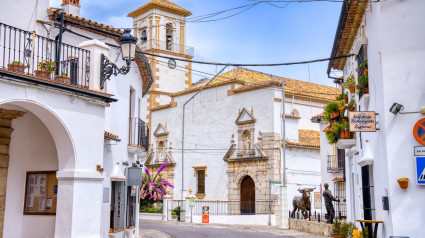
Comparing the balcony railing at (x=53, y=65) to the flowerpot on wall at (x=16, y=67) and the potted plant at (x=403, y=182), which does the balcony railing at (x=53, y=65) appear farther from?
the potted plant at (x=403, y=182)

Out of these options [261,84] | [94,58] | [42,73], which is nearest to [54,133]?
[42,73]

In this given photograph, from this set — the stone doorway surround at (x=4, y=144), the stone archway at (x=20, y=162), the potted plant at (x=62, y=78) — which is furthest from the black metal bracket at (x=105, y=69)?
the stone doorway surround at (x=4, y=144)

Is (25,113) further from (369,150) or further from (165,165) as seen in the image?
(165,165)

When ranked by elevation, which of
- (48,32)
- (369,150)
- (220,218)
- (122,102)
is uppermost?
(48,32)

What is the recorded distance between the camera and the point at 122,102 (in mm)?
15273

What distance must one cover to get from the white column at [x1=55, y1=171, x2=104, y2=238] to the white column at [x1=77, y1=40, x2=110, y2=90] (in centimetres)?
203

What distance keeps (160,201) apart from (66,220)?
885 inches

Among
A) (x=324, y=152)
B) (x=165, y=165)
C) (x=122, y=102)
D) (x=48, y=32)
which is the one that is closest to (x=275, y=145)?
(x=324, y=152)

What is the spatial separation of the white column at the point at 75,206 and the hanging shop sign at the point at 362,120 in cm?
568

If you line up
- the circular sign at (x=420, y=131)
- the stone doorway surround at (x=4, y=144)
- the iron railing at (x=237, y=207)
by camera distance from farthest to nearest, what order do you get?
the iron railing at (x=237, y=207) < the stone doorway surround at (x=4, y=144) < the circular sign at (x=420, y=131)

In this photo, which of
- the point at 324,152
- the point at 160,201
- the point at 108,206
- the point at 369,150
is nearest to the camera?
the point at 369,150

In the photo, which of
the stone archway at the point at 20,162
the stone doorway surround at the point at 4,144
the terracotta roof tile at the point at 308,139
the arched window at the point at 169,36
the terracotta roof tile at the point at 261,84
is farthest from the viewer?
the arched window at the point at 169,36

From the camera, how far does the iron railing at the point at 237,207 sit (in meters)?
30.2

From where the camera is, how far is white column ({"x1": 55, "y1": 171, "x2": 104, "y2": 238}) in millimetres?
10188
